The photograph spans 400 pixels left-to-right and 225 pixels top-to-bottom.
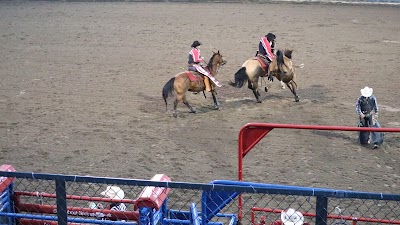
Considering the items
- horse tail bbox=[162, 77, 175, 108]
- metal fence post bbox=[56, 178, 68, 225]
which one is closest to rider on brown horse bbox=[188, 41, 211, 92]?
horse tail bbox=[162, 77, 175, 108]

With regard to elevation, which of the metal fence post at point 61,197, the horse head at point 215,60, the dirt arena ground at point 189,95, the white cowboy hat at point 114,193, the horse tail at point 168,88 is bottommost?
the dirt arena ground at point 189,95

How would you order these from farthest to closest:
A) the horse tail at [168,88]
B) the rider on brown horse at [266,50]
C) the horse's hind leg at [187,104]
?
the rider on brown horse at [266,50], the horse's hind leg at [187,104], the horse tail at [168,88]

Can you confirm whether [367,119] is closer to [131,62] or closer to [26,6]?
[131,62]

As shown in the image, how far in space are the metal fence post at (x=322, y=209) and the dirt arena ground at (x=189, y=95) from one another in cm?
560

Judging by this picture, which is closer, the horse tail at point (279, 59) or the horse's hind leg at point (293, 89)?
the horse tail at point (279, 59)

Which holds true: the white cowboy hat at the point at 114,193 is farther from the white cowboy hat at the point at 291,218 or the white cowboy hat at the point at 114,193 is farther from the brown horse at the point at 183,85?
the brown horse at the point at 183,85

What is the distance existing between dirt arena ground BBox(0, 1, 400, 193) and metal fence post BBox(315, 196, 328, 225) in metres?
5.60

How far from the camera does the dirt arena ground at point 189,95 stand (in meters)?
11.5

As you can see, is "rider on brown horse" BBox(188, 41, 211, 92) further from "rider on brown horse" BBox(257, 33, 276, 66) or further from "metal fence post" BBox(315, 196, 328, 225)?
"metal fence post" BBox(315, 196, 328, 225)

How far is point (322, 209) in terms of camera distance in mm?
4977

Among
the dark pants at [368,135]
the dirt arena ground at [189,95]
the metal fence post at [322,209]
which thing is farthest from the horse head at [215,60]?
the metal fence post at [322,209]

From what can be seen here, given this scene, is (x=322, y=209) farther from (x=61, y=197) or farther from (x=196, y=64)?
(x=196, y=64)

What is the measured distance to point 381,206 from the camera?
30.2ft

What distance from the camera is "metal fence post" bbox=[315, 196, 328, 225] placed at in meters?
4.96
